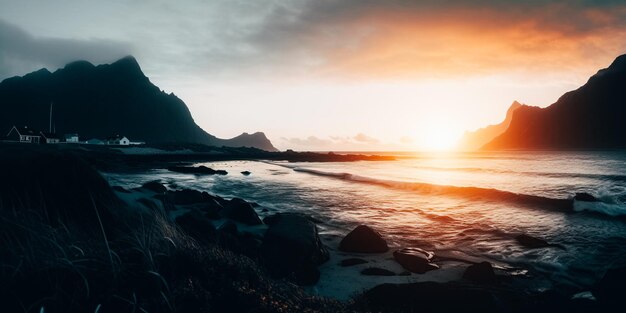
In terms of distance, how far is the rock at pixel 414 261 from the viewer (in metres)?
9.12

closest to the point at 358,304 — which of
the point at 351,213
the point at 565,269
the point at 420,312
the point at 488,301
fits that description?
the point at 420,312

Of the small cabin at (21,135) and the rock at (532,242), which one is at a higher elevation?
the small cabin at (21,135)

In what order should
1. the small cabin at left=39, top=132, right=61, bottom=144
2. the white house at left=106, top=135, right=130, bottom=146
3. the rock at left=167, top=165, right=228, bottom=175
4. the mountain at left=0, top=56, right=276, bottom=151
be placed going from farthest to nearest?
1. the mountain at left=0, top=56, right=276, bottom=151
2. the white house at left=106, top=135, right=130, bottom=146
3. the small cabin at left=39, top=132, right=61, bottom=144
4. the rock at left=167, top=165, right=228, bottom=175

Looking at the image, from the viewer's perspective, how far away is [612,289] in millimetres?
6762

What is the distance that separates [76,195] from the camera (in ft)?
17.5

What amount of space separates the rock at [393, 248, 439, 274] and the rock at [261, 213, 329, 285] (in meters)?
2.21

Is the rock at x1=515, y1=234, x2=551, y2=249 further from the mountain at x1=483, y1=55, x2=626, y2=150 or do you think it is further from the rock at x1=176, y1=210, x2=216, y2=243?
the mountain at x1=483, y1=55, x2=626, y2=150

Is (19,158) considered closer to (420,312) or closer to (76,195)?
(76,195)

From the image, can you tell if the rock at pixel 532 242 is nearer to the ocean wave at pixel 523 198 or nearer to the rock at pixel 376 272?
the rock at pixel 376 272

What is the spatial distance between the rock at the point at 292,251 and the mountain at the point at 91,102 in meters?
156

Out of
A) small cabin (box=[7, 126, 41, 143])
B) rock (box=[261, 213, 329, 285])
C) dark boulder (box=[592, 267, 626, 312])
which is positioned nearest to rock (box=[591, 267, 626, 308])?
dark boulder (box=[592, 267, 626, 312])

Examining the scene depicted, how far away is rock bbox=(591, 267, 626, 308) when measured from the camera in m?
6.41

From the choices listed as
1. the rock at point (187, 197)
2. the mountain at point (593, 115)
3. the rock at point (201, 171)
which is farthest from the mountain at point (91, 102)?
the mountain at point (593, 115)

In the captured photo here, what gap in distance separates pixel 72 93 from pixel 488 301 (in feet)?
578
